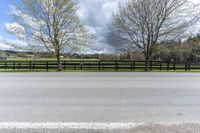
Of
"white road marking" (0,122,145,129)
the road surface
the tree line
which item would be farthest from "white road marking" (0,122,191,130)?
the tree line

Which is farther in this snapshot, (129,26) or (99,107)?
(129,26)

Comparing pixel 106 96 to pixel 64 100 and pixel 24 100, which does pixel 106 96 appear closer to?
pixel 64 100

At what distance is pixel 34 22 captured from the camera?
2628 centimetres

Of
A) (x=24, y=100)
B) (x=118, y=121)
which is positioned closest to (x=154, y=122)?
(x=118, y=121)

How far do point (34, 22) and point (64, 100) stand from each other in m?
20.1

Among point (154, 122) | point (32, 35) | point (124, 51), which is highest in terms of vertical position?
point (32, 35)

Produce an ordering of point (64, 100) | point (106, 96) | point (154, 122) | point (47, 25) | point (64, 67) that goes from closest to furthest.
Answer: point (154, 122) < point (64, 100) < point (106, 96) < point (47, 25) < point (64, 67)

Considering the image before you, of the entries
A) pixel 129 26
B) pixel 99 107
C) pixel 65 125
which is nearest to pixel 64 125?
pixel 65 125

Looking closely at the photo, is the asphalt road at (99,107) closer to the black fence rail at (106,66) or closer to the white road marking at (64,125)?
the white road marking at (64,125)

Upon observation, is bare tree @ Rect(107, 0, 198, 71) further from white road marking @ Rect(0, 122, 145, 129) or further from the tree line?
white road marking @ Rect(0, 122, 145, 129)

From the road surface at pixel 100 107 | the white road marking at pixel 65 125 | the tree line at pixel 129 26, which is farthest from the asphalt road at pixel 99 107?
the tree line at pixel 129 26

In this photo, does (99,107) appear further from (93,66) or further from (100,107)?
(93,66)

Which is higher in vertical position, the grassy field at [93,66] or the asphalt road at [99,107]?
the grassy field at [93,66]

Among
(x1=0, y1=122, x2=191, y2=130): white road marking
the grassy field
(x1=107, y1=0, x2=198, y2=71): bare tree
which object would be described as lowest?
(x1=0, y1=122, x2=191, y2=130): white road marking
